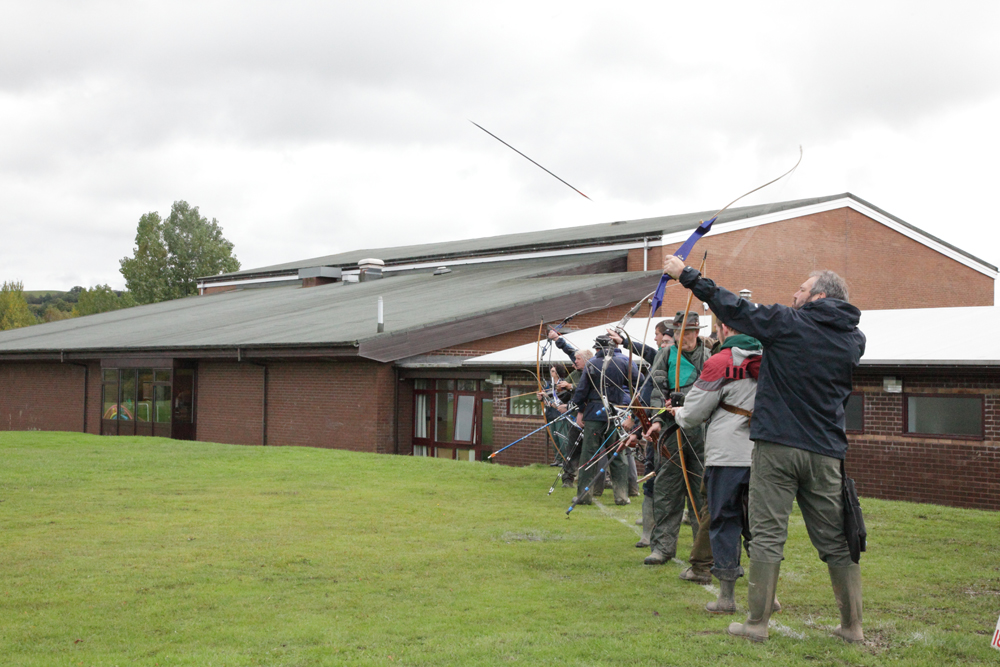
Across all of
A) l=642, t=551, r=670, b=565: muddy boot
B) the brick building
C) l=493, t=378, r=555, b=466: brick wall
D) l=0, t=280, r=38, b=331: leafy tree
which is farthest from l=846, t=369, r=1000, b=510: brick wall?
l=0, t=280, r=38, b=331: leafy tree

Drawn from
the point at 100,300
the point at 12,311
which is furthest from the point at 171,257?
the point at 12,311

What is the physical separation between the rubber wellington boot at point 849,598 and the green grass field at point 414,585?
0.29 ft

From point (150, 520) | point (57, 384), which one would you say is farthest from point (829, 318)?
point (57, 384)

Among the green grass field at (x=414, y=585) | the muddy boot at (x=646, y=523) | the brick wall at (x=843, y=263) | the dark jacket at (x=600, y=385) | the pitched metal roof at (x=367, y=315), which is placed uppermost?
the brick wall at (x=843, y=263)

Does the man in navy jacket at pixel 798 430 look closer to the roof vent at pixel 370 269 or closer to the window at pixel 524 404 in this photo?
the window at pixel 524 404

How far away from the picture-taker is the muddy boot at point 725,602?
611 centimetres

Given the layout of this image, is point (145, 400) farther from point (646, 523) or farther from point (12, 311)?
point (12, 311)

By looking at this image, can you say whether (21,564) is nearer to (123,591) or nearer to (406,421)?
(123,591)

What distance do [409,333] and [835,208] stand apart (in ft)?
50.5

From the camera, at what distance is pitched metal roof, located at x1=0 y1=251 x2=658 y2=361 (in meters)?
20.0

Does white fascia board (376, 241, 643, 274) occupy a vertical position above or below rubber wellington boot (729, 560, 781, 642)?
above

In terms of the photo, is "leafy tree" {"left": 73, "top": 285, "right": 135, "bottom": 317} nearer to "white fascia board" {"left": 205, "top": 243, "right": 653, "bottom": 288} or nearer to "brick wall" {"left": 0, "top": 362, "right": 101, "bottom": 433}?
"white fascia board" {"left": 205, "top": 243, "right": 653, "bottom": 288}

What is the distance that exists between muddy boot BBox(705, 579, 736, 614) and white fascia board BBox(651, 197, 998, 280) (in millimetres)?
19802

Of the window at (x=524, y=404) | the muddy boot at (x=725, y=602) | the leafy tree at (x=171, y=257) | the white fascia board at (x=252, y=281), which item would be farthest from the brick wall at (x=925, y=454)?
the leafy tree at (x=171, y=257)
